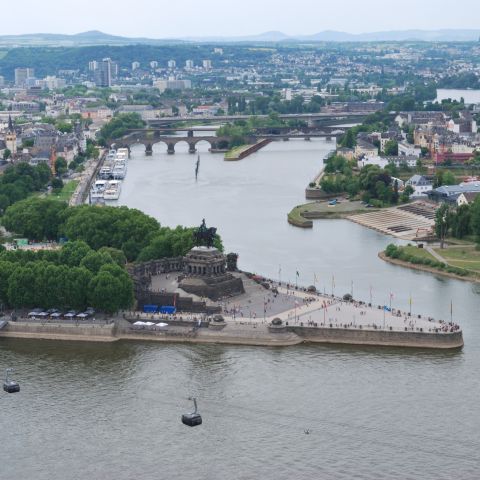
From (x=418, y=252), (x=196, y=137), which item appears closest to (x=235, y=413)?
(x=418, y=252)

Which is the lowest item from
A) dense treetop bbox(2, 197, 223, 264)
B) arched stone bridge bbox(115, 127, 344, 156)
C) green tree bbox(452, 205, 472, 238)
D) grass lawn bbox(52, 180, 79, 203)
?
arched stone bridge bbox(115, 127, 344, 156)

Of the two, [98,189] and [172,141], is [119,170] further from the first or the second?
[172,141]

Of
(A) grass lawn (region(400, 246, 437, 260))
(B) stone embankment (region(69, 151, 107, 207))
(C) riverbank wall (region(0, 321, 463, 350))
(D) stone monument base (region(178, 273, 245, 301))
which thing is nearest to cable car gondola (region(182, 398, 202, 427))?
(C) riverbank wall (region(0, 321, 463, 350))

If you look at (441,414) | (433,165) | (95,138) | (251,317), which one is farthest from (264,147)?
(441,414)

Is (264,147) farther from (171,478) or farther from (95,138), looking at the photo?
(171,478)

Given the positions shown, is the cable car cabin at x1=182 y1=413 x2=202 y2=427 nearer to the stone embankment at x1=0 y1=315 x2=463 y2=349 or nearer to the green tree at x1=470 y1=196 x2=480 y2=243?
the stone embankment at x1=0 y1=315 x2=463 y2=349

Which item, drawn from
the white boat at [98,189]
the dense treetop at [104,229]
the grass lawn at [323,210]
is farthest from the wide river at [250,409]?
the white boat at [98,189]

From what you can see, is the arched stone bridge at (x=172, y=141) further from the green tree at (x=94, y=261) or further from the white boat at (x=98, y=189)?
the green tree at (x=94, y=261)
